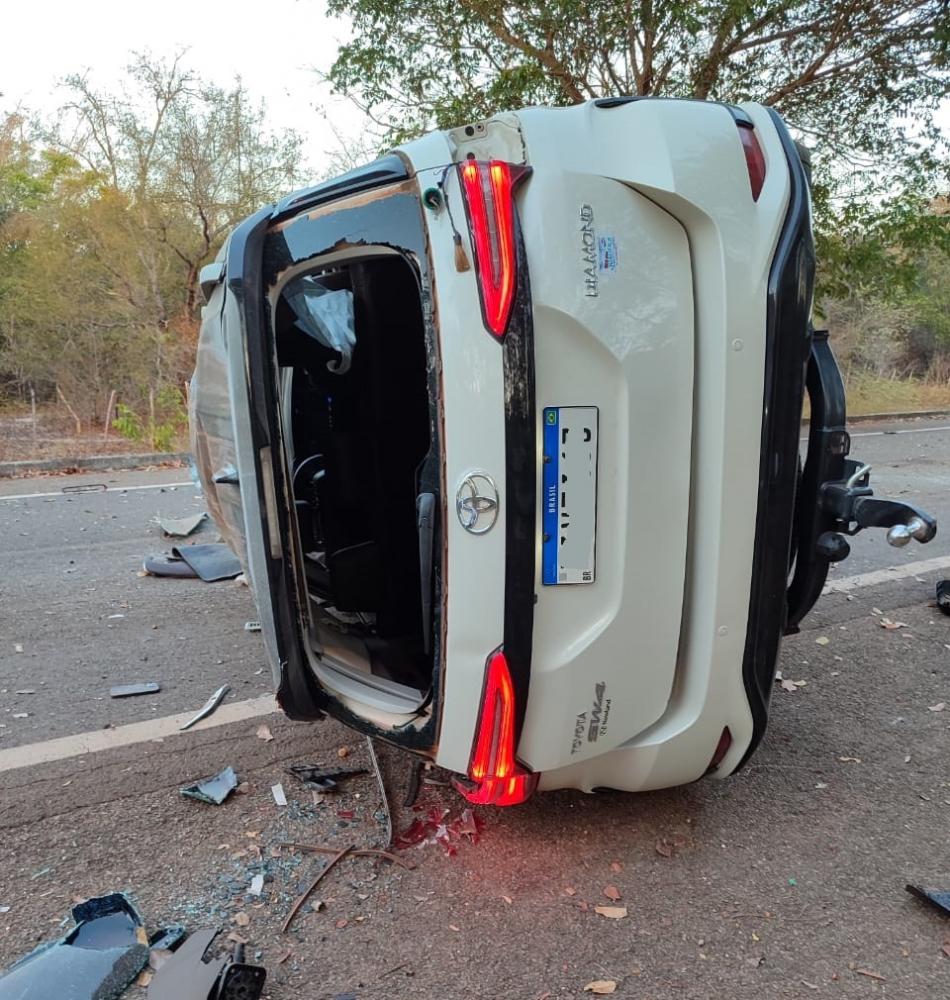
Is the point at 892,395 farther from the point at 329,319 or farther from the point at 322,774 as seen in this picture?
the point at 322,774

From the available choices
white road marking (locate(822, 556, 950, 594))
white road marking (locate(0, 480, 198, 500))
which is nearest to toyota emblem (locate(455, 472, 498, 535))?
white road marking (locate(822, 556, 950, 594))

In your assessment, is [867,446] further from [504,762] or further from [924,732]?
[504,762]

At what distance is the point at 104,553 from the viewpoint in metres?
5.94

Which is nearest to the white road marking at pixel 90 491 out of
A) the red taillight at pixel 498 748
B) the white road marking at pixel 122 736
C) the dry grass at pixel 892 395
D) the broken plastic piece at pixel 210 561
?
the broken plastic piece at pixel 210 561

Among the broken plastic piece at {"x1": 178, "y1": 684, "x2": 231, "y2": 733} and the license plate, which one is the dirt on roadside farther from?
the license plate

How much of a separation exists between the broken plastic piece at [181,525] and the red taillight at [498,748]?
4.79 meters

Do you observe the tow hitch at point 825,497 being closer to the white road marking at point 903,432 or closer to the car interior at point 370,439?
the car interior at point 370,439

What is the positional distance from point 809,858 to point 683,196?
1.99 metres

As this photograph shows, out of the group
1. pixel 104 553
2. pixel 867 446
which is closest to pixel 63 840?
pixel 104 553

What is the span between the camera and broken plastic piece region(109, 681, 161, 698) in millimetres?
3602

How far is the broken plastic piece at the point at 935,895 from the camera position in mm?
2221

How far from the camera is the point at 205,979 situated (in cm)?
189

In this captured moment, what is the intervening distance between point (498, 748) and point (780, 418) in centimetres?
116

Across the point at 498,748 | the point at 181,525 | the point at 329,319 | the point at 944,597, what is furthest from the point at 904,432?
the point at 498,748
